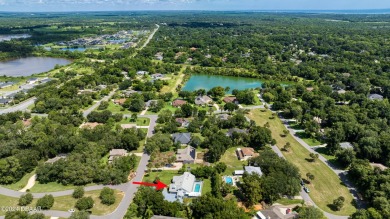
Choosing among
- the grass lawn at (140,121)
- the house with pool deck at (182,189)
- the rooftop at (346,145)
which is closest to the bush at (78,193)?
the house with pool deck at (182,189)

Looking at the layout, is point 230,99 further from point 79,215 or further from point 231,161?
point 79,215

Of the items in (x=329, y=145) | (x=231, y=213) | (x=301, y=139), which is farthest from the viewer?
(x=301, y=139)

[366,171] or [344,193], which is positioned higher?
[366,171]

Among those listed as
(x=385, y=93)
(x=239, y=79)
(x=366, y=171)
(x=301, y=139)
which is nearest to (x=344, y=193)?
(x=366, y=171)

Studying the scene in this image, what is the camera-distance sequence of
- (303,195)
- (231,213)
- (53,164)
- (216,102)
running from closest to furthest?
(231,213), (303,195), (53,164), (216,102)

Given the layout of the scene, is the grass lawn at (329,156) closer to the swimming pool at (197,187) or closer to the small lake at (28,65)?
the swimming pool at (197,187)

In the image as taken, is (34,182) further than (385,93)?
No

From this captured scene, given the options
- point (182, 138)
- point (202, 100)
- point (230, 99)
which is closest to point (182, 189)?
point (182, 138)

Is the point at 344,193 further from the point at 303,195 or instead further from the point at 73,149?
the point at 73,149
